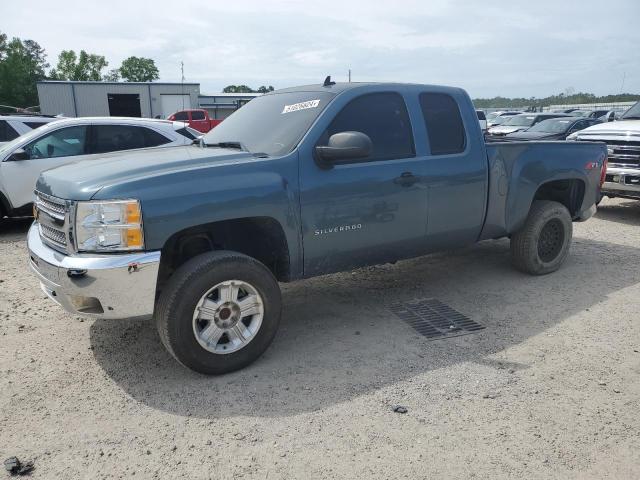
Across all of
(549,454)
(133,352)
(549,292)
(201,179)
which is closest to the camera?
(549,454)

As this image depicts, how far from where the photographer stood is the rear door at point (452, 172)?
4395 millimetres

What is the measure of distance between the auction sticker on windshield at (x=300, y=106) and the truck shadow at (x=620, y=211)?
6.54 metres

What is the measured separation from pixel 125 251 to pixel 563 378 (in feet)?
9.72

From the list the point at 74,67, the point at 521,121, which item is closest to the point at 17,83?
the point at 74,67

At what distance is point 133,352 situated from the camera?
12.6 feet

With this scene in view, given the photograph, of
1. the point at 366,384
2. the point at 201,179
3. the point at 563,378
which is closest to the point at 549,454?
the point at 563,378

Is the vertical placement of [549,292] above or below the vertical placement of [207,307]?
below

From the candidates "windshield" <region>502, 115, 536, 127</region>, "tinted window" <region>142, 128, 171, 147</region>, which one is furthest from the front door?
"windshield" <region>502, 115, 536, 127</region>

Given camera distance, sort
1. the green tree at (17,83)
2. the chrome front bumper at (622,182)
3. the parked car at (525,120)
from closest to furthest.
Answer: the chrome front bumper at (622,182), the parked car at (525,120), the green tree at (17,83)

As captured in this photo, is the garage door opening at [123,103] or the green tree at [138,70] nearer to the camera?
the garage door opening at [123,103]

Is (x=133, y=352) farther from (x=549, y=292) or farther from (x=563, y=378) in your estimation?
(x=549, y=292)

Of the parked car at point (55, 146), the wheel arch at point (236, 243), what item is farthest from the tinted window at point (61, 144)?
the wheel arch at point (236, 243)

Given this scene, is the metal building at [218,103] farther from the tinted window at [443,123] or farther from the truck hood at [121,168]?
the truck hood at [121,168]

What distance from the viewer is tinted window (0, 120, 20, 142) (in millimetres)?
8367
